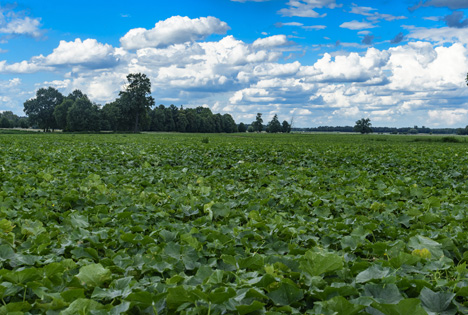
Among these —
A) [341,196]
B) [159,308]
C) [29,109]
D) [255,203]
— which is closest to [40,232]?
[159,308]

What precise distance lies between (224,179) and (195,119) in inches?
4589

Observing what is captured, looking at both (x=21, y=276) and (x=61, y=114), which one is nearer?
(x=21, y=276)

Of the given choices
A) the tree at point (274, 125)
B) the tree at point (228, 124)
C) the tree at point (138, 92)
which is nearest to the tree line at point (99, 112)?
the tree at point (138, 92)

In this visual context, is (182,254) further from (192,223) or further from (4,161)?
(4,161)

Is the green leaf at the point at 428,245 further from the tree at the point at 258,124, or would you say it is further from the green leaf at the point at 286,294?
the tree at the point at 258,124

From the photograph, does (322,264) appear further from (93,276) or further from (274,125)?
(274,125)

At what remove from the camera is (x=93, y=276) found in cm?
261

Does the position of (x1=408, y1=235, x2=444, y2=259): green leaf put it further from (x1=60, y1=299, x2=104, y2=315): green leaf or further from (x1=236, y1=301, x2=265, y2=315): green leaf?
(x1=60, y1=299, x2=104, y2=315): green leaf

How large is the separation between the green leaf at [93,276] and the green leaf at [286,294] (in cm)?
121

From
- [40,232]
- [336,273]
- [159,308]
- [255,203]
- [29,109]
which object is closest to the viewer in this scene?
[159,308]

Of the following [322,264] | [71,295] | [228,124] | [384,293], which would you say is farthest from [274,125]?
[71,295]

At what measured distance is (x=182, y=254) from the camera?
10.3 feet

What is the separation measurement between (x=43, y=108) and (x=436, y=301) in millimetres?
104443

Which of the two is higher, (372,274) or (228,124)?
(228,124)
